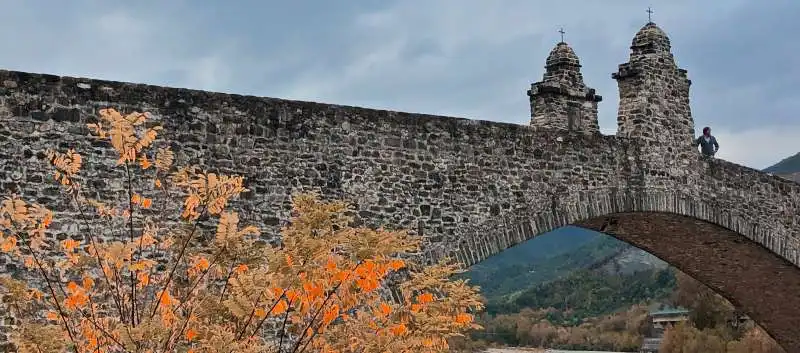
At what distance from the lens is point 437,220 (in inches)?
436

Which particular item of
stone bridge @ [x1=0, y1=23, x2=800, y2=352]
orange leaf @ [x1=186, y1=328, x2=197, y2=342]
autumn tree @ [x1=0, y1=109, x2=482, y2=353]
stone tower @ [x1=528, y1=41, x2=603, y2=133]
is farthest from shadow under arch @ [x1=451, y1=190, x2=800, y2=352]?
orange leaf @ [x1=186, y1=328, x2=197, y2=342]

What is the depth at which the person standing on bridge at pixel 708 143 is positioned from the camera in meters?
14.9

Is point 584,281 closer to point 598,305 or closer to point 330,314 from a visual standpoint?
point 598,305

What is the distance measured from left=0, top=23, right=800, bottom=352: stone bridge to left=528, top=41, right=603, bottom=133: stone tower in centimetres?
2

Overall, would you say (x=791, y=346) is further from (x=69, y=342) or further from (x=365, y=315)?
(x=69, y=342)

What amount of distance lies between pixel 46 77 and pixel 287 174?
2577mm

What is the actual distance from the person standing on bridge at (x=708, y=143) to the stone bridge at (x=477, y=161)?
26 cm

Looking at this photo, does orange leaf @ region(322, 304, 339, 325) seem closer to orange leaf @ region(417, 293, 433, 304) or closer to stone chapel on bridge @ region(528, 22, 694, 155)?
orange leaf @ region(417, 293, 433, 304)

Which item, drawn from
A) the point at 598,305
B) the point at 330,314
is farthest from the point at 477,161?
the point at 598,305

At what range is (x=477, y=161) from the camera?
11.6 m

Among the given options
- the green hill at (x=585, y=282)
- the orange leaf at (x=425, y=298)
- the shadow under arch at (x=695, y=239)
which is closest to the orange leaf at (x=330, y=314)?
the orange leaf at (x=425, y=298)

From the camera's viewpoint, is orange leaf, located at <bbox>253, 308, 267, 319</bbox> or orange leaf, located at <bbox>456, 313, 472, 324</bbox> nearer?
orange leaf, located at <bbox>253, 308, 267, 319</bbox>

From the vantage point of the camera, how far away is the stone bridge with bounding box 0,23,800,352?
9242 millimetres

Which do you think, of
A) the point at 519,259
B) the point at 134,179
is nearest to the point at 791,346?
the point at 134,179
